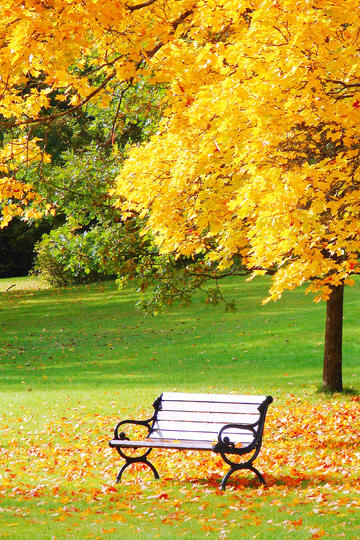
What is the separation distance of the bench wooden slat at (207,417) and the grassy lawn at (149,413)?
0.58 m

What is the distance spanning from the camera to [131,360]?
20062 mm

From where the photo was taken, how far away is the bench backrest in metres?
7.65

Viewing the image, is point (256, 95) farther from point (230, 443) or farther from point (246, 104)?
point (230, 443)

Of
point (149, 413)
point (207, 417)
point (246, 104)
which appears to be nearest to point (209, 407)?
point (207, 417)

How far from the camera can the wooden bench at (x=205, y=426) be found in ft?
23.7

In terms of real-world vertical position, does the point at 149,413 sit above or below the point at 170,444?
below

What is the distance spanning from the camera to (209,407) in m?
7.98

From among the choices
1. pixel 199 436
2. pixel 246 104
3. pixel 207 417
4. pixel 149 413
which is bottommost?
pixel 149 413

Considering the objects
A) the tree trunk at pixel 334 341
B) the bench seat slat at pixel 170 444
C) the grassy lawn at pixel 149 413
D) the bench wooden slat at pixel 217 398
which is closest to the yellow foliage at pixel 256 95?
the bench wooden slat at pixel 217 398

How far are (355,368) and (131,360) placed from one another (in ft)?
19.8

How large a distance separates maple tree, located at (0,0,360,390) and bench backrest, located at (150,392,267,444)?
4.10 feet

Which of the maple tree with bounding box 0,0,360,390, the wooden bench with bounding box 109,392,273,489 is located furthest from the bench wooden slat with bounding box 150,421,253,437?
the maple tree with bounding box 0,0,360,390

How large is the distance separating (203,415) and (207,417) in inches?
2.1

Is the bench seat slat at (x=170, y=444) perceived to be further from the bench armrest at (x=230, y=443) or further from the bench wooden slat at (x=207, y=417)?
the bench wooden slat at (x=207, y=417)
